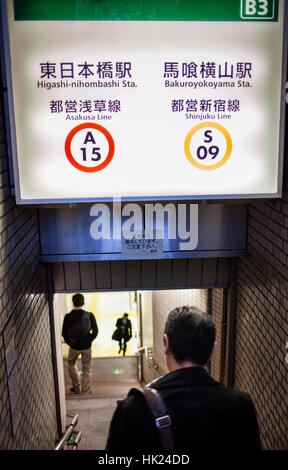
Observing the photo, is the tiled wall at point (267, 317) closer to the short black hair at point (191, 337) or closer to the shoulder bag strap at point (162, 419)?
the short black hair at point (191, 337)

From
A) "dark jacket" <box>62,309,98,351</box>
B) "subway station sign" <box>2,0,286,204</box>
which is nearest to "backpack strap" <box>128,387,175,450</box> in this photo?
"subway station sign" <box>2,0,286,204</box>

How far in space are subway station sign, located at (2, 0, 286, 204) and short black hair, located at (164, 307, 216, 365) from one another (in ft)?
4.71

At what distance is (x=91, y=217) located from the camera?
13.1 feet

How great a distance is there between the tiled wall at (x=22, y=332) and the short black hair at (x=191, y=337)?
1348mm

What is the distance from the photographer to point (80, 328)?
5926mm

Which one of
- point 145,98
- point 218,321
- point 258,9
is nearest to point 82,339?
point 218,321

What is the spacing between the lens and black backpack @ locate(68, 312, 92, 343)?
19.2ft

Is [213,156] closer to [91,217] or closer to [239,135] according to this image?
[239,135]

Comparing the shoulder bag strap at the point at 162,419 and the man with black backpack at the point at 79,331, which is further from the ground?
the shoulder bag strap at the point at 162,419

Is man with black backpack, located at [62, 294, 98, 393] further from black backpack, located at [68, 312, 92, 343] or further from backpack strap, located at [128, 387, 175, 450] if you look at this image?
backpack strap, located at [128, 387, 175, 450]

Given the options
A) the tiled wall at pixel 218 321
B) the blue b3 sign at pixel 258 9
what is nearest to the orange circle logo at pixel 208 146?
the blue b3 sign at pixel 258 9

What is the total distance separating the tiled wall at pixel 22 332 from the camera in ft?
8.98

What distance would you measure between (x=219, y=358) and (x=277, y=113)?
322cm

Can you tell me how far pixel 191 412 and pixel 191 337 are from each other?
0.94 ft
